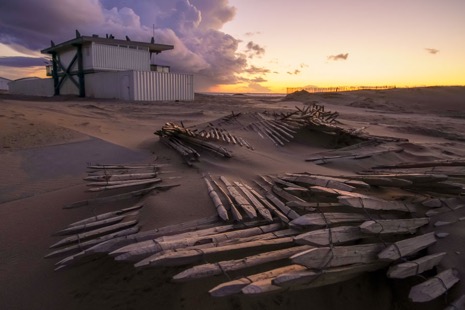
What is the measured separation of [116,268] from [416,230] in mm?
2255

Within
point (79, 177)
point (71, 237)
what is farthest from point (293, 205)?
point (79, 177)

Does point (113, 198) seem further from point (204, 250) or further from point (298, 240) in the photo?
point (298, 240)

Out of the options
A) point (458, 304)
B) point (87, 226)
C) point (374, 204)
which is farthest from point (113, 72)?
point (458, 304)

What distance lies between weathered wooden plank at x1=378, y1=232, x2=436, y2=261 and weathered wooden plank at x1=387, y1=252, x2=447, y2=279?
63mm

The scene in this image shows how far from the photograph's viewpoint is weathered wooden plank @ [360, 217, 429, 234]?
6.73ft

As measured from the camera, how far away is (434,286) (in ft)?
5.76

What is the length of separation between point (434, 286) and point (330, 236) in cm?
61

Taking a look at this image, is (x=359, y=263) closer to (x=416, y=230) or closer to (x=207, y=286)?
(x=416, y=230)

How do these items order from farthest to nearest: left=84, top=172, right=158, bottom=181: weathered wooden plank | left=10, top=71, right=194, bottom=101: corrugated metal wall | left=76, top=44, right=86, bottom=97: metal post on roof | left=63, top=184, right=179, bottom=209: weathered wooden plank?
left=76, top=44, right=86, bottom=97: metal post on roof → left=10, top=71, right=194, bottom=101: corrugated metal wall → left=84, top=172, right=158, bottom=181: weathered wooden plank → left=63, top=184, right=179, bottom=209: weathered wooden plank

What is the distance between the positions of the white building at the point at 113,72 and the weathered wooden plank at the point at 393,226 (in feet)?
62.4

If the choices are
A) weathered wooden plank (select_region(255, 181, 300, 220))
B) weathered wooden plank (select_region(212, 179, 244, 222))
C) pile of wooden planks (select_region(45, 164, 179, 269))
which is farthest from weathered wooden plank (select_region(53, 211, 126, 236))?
weathered wooden plank (select_region(255, 181, 300, 220))

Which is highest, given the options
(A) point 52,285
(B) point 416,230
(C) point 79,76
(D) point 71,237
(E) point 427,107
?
(C) point 79,76

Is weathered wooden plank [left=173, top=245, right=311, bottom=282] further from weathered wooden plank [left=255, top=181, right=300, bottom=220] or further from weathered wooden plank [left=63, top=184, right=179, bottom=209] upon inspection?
weathered wooden plank [left=63, top=184, right=179, bottom=209]

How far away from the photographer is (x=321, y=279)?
1.70 meters
